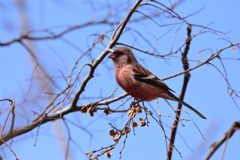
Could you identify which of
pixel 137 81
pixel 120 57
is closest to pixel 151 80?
pixel 137 81

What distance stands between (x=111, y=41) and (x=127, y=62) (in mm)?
670

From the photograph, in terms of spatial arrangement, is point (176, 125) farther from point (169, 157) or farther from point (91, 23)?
point (91, 23)

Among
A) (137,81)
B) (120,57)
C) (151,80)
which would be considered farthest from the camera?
(120,57)

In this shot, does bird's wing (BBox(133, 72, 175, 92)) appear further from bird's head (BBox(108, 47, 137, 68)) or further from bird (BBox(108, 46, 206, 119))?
bird's head (BBox(108, 47, 137, 68))

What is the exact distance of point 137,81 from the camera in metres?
4.22

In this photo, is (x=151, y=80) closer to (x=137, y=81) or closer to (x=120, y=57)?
(x=137, y=81)

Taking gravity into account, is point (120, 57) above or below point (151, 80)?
above

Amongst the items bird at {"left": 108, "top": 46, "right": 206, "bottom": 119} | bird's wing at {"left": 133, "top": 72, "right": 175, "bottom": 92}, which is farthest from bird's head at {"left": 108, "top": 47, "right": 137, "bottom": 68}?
bird's wing at {"left": 133, "top": 72, "right": 175, "bottom": 92}

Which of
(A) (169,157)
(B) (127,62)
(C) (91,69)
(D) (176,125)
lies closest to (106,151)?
(A) (169,157)

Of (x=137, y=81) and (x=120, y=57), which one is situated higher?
(x=120, y=57)

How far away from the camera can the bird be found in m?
4.10

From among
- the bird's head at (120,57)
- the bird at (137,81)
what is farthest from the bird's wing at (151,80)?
the bird's head at (120,57)

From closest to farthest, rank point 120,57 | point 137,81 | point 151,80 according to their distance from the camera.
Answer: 1. point 137,81
2. point 151,80
3. point 120,57

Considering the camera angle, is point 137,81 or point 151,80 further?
point 151,80
